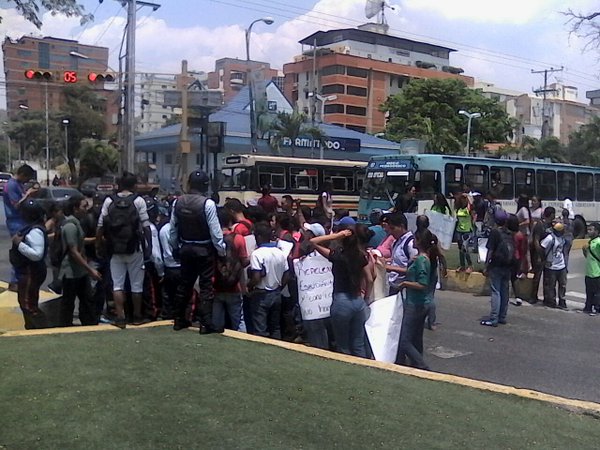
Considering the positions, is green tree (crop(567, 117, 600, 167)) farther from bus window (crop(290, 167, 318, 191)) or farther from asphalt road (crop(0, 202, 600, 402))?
asphalt road (crop(0, 202, 600, 402))

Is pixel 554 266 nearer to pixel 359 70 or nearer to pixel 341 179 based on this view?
pixel 341 179

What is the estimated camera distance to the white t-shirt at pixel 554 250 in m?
12.6

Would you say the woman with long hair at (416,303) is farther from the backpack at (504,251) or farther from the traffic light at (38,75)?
the traffic light at (38,75)

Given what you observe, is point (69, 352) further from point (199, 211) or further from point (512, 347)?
point (512, 347)

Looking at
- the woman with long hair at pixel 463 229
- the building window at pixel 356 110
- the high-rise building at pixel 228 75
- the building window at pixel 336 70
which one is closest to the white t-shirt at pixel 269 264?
the woman with long hair at pixel 463 229

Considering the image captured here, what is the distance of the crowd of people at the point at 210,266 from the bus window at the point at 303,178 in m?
19.9

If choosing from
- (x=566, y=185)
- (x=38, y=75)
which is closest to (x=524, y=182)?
(x=566, y=185)

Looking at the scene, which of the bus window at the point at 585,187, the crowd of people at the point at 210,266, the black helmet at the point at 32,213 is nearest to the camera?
the crowd of people at the point at 210,266

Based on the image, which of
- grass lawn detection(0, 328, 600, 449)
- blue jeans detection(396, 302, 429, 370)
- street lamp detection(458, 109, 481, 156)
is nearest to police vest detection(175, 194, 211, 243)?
grass lawn detection(0, 328, 600, 449)

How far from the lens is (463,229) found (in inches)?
601

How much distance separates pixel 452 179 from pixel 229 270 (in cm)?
1771

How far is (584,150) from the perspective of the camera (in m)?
57.7

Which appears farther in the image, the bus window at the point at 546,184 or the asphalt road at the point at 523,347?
the bus window at the point at 546,184

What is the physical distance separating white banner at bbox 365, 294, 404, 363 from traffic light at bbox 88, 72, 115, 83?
20.4 m
